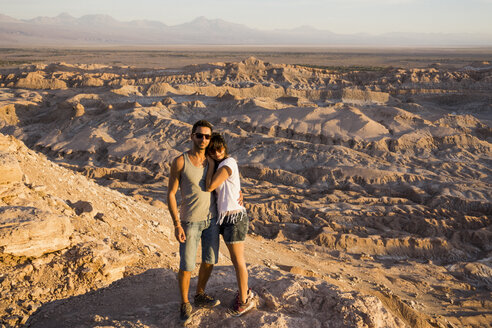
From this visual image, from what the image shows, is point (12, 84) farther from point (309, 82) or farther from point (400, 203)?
point (400, 203)

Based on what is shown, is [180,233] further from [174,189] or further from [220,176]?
[220,176]

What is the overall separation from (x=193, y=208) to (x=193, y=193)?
130mm

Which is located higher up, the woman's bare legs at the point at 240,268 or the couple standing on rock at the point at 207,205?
→ the couple standing on rock at the point at 207,205

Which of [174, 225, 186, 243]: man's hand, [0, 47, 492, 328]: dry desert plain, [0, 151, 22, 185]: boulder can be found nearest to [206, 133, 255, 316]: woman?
[0, 47, 492, 328]: dry desert plain

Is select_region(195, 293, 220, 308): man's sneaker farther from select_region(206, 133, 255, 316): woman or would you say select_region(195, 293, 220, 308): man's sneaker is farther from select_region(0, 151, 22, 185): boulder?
select_region(0, 151, 22, 185): boulder

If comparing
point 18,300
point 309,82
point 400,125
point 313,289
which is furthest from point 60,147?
point 309,82

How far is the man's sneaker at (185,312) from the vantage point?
3.45 metres

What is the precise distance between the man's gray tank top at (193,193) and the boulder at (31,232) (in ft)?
6.19

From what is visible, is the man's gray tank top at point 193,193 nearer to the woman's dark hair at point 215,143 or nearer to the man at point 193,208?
the man at point 193,208

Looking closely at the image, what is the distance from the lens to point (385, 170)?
16.4 meters

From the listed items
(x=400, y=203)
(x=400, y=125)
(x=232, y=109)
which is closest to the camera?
(x=400, y=203)

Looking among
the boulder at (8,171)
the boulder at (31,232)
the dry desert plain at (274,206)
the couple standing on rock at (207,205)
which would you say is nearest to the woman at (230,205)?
the couple standing on rock at (207,205)

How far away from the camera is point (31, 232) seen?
432 centimetres

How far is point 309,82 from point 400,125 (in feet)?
59.8
